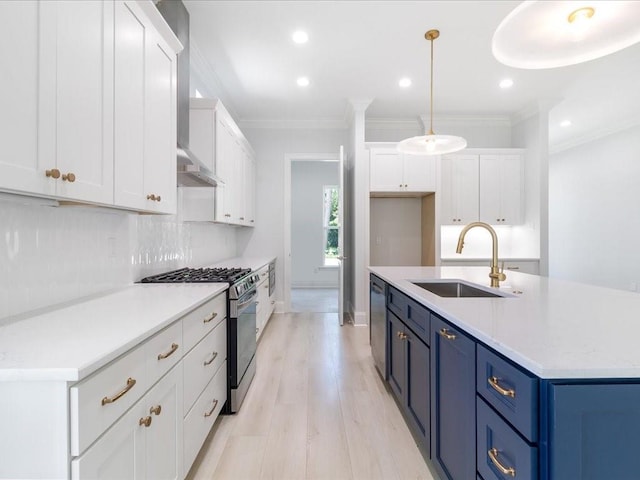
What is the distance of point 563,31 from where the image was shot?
4.28 feet

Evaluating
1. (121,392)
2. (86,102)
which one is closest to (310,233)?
(86,102)

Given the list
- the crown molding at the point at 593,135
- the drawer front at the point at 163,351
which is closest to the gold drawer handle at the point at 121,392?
the drawer front at the point at 163,351

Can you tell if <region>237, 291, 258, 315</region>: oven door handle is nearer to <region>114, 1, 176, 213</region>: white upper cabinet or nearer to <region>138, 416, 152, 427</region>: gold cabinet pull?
<region>114, 1, 176, 213</region>: white upper cabinet

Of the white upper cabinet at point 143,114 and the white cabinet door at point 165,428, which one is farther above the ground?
the white upper cabinet at point 143,114

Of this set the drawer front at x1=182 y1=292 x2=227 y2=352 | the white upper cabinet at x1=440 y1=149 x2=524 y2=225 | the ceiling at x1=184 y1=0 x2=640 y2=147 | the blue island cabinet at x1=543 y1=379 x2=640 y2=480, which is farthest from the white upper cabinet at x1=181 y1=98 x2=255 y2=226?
the white upper cabinet at x1=440 y1=149 x2=524 y2=225

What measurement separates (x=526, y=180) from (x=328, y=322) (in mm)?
3519

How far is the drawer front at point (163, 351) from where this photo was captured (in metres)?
1.17

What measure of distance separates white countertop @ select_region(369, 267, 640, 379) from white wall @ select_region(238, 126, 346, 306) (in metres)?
3.45

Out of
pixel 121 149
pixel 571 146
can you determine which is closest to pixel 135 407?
pixel 121 149

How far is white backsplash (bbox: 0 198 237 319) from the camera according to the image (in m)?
1.25

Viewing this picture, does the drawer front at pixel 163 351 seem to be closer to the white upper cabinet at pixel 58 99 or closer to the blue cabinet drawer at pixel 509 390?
the white upper cabinet at pixel 58 99

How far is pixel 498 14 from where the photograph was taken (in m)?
2.70

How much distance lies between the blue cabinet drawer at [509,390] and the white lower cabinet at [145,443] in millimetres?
1153

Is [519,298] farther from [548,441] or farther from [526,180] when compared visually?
[526,180]
